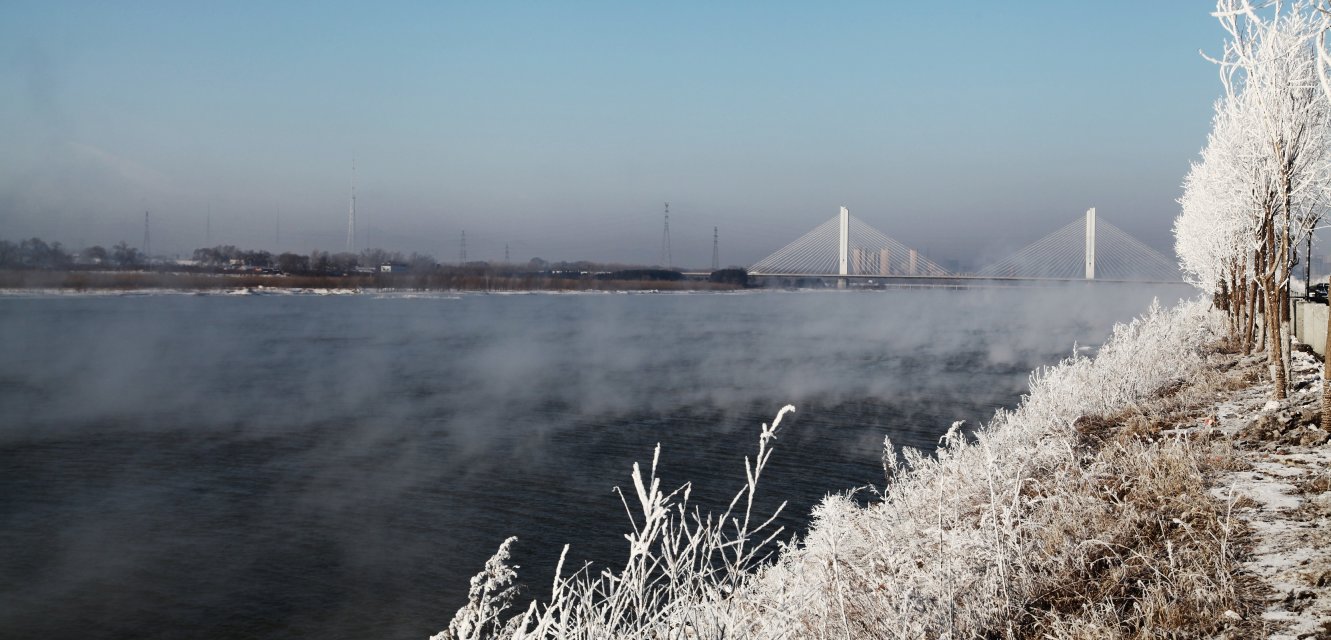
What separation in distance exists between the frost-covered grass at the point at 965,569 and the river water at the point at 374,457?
3677mm

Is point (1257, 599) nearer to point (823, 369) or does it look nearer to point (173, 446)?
point (173, 446)

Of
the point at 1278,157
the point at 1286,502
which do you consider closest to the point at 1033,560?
the point at 1286,502

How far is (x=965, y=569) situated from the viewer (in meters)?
5.08

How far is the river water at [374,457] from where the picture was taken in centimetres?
963

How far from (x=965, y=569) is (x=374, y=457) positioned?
527 inches

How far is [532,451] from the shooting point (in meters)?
16.6

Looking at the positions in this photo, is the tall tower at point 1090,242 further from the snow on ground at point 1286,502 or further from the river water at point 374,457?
the snow on ground at point 1286,502

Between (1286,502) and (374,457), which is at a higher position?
(1286,502)

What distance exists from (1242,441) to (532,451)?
11.2m

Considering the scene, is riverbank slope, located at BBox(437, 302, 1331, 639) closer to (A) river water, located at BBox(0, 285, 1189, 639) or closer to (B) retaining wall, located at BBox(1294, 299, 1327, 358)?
(A) river water, located at BBox(0, 285, 1189, 639)

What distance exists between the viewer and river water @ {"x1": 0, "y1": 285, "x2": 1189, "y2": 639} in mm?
9633

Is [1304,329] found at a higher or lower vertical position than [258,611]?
higher

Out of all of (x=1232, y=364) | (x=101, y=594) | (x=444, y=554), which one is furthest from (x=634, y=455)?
(x=1232, y=364)

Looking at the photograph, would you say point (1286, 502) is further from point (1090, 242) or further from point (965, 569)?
point (1090, 242)
